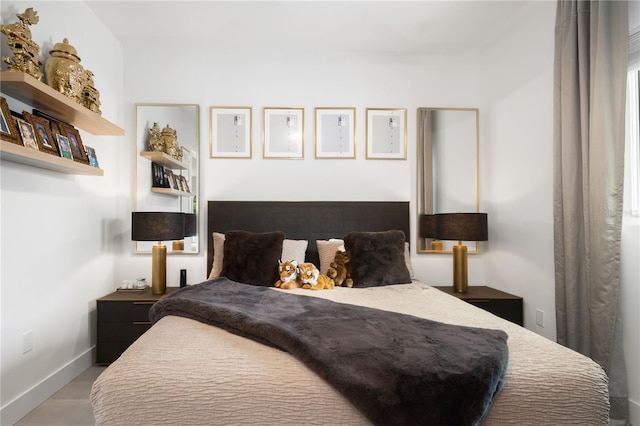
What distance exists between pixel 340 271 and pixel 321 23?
205cm

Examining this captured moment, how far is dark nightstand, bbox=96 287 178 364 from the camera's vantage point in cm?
265

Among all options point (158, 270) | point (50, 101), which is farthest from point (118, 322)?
point (50, 101)

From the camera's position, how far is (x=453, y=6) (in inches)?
103

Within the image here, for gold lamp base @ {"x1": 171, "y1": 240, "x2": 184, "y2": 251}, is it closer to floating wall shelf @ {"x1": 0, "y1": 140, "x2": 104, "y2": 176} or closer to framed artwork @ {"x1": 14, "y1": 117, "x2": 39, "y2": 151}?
floating wall shelf @ {"x1": 0, "y1": 140, "x2": 104, "y2": 176}

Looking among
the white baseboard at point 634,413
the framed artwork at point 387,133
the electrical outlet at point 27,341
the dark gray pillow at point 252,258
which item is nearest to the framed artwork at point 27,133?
the electrical outlet at point 27,341

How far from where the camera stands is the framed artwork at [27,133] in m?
1.83

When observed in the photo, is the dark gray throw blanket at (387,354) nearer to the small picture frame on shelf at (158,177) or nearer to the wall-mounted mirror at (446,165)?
the small picture frame on shelf at (158,177)

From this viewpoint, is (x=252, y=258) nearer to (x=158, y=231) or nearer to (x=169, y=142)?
(x=158, y=231)

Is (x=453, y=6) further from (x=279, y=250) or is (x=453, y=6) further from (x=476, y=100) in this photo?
(x=279, y=250)

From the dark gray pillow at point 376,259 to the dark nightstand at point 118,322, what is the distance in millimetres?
1571

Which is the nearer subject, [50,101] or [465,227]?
[50,101]

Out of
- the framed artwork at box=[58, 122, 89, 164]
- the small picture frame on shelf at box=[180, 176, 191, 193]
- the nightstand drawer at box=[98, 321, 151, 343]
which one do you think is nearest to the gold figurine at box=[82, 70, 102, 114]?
the framed artwork at box=[58, 122, 89, 164]

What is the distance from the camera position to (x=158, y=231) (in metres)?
2.68

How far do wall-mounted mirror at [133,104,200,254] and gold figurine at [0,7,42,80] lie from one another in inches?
47.3
